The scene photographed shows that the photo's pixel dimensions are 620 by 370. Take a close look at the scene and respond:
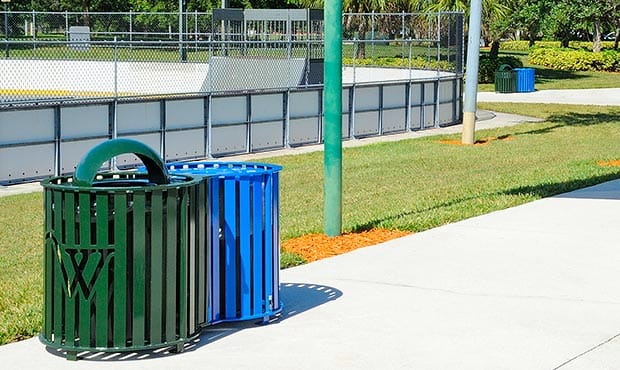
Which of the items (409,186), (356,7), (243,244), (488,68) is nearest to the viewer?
(243,244)

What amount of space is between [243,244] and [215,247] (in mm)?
209

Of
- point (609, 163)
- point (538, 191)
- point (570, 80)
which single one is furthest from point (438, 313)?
point (570, 80)

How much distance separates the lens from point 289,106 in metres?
23.0

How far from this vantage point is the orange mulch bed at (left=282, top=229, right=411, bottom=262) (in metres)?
10.1

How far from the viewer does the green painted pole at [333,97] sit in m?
10.4

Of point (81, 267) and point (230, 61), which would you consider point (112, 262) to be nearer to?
point (81, 267)

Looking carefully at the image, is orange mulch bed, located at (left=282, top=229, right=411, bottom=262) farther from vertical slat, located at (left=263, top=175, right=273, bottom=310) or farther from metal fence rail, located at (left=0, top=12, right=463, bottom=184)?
metal fence rail, located at (left=0, top=12, right=463, bottom=184)

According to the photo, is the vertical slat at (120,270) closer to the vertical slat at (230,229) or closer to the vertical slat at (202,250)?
the vertical slat at (202,250)

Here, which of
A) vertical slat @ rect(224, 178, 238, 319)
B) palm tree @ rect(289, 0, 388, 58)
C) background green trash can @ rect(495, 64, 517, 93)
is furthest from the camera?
palm tree @ rect(289, 0, 388, 58)

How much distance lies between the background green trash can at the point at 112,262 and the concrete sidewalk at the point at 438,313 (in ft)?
0.51

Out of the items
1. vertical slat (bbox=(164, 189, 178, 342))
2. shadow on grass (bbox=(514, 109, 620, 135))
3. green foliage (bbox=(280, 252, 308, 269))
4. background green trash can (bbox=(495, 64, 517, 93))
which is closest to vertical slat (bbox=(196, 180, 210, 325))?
vertical slat (bbox=(164, 189, 178, 342))

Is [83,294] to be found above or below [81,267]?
below

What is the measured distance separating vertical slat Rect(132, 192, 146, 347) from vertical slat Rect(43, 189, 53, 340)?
431 millimetres

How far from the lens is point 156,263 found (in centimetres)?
643
